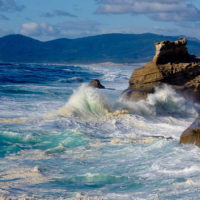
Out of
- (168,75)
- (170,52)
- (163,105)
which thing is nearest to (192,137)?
(163,105)

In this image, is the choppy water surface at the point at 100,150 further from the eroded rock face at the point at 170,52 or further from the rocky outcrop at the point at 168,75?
the eroded rock face at the point at 170,52

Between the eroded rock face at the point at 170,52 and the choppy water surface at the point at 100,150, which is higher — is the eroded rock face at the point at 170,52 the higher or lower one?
the higher one

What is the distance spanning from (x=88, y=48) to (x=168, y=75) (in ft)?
502

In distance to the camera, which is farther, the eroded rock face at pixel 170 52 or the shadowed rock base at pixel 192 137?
the eroded rock face at pixel 170 52

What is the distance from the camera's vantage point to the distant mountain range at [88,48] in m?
138

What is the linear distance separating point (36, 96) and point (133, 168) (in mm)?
14194

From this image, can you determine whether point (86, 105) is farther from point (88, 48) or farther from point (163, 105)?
point (88, 48)

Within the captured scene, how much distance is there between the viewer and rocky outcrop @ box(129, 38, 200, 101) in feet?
49.1

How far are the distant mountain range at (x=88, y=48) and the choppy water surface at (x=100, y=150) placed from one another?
380ft

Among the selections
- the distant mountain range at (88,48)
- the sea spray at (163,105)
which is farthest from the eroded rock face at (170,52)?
the distant mountain range at (88,48)

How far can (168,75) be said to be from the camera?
14984 mm

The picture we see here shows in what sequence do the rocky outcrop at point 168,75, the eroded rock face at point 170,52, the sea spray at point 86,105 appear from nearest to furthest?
the sea spray at point 86,105, the rocky outcrop at point 168,75, the eroded rock face at point 170,52

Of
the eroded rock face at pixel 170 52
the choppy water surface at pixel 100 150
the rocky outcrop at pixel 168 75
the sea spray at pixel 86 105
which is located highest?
the eroded rock face at pixel 170 52

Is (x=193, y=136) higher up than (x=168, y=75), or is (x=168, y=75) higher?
(x=168, y=75)
